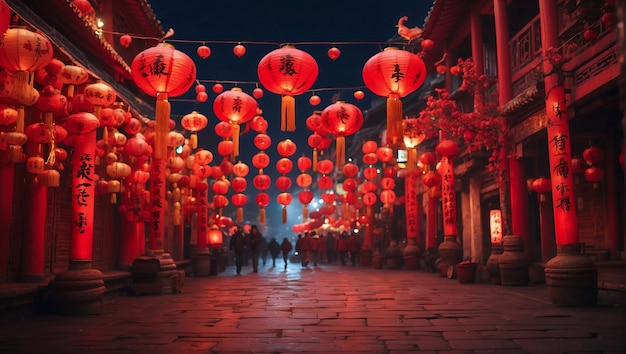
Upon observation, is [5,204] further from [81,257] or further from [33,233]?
[81,257]

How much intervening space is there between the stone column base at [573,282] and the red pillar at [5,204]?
8.85 metres

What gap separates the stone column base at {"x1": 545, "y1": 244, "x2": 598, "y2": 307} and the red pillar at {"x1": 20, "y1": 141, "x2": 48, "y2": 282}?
8.53 metres

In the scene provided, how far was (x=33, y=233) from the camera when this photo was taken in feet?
31.7

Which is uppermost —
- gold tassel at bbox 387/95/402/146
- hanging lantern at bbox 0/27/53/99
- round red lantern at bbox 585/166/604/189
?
hanging lantern at bbox 0/27/53/99

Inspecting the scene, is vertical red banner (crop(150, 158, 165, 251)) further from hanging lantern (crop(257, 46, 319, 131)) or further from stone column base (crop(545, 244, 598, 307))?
stone column base (crop(545, 244, 598, 307))

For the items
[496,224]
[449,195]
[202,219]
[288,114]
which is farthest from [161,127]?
[202,219]

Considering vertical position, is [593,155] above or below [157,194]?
above

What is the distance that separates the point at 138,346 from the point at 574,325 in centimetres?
495

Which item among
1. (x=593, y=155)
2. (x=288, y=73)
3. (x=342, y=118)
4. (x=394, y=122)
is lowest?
(x=593, y=155)

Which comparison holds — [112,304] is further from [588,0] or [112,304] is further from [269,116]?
[269,116]

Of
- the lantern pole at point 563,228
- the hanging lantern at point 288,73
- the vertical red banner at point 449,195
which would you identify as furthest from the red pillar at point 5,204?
the vertical red banner at point 449,195

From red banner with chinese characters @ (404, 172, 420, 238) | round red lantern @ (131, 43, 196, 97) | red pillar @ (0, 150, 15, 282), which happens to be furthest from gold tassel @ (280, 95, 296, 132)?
Answer: red banner with chinese characters @ (404, 172, 420, 238)

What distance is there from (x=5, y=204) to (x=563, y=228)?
9.09 meters

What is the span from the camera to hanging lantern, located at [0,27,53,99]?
6.63 meters
